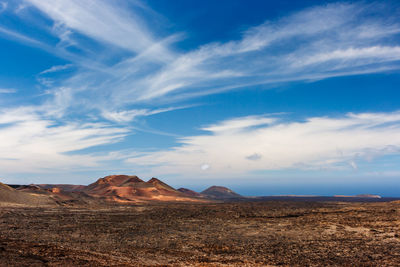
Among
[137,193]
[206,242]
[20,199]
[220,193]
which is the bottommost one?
[206,242]

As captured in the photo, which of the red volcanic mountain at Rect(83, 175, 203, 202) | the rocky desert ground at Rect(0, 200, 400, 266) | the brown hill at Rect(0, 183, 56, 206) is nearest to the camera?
the rocky desert ground at Rect(0, 200, 400, 266)

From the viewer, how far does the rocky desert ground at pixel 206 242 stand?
14.7m

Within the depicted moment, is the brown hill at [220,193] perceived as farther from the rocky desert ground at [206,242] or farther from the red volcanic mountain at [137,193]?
the rocky desert ground at [206,242]

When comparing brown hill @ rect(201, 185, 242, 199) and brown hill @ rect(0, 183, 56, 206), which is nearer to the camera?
brown hill @ rect(0, 183, 56, 206)

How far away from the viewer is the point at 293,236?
2159 cm

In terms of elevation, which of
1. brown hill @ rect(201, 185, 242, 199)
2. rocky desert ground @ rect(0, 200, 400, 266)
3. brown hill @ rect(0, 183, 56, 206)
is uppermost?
brown hill @ rect(201, 185, 242, 199)

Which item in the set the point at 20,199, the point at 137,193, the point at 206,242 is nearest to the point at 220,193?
the point at 137,193

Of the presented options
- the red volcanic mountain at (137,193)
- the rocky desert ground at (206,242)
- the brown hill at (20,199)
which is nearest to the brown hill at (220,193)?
the red volcanic mountain at (137,193)

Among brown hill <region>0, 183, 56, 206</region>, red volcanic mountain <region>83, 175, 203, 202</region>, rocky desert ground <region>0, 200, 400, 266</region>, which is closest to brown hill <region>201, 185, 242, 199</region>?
red volcanic mountain <region>83, 175, 203, 202</region>

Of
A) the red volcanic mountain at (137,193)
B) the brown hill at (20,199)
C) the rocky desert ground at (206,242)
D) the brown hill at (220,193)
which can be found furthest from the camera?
the brown hill at (220,193)

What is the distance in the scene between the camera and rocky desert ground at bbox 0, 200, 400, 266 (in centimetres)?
1471

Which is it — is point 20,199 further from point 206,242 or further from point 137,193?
point 206,242

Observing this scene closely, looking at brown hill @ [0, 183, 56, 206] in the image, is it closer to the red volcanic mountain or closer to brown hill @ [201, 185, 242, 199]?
the red volcanic mountain

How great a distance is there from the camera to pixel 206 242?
20.0 meters
